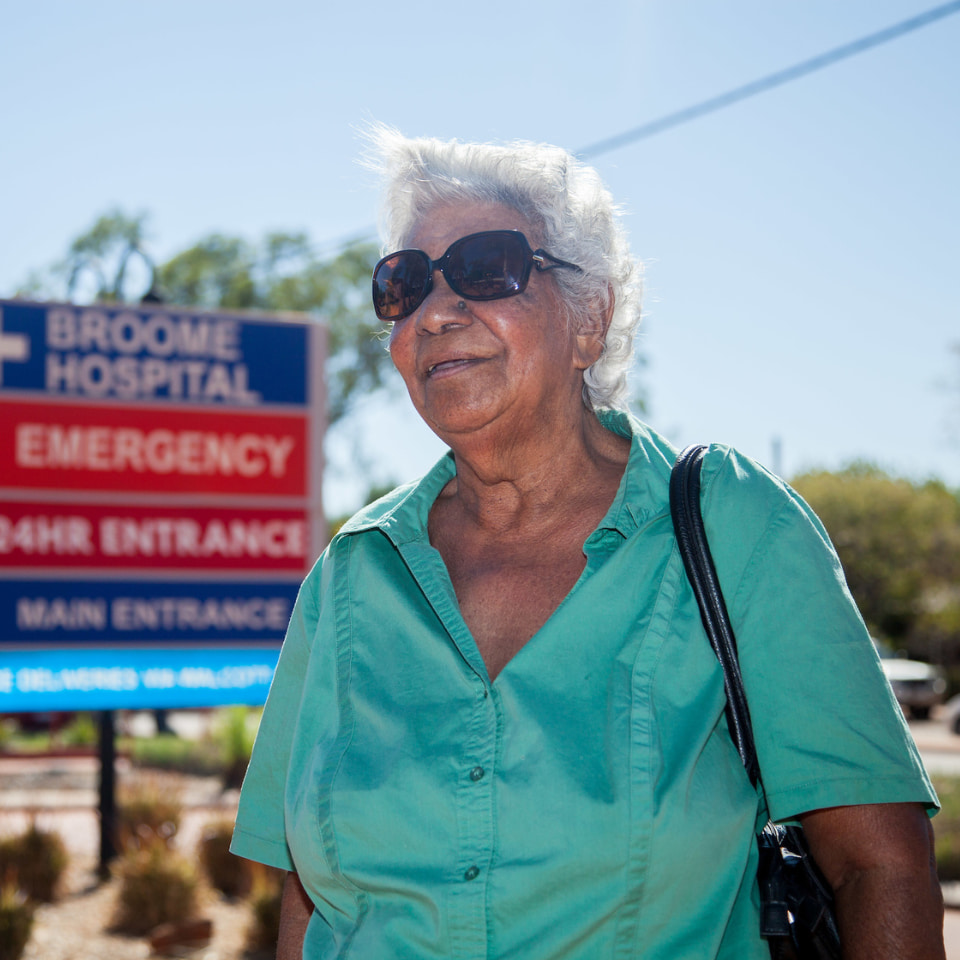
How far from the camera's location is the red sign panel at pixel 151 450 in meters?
6.98

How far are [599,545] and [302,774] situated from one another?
624 millimetres

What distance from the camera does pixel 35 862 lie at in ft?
23.3

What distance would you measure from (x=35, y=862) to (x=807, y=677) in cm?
700

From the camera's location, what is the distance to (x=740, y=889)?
1568 millimetres

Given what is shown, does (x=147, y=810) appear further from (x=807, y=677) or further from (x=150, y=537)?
(x=807, y=677)

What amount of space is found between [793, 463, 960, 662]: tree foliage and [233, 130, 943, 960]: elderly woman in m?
33.0

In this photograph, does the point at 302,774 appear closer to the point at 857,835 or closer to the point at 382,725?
the point at 382,725

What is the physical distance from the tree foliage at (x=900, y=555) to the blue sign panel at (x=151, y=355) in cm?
2840

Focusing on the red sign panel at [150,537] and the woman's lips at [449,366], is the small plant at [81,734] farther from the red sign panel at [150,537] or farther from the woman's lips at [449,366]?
the woman's lips at [449,366]

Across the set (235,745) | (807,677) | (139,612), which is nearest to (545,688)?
(807,677)

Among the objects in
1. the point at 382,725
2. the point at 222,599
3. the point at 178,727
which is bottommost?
the point at 178,727

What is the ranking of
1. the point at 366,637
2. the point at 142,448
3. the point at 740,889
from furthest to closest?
the point at 142,448 < the point at 366,637 < the point at 740,889

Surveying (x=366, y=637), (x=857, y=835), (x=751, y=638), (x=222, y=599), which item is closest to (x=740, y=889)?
(x=857, y=835)

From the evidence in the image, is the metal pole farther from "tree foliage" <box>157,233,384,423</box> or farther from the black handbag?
"tree foliage" <box>157,233,384,423</box>
